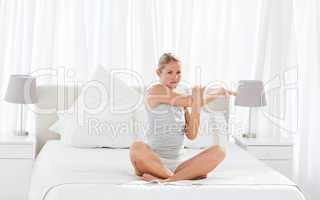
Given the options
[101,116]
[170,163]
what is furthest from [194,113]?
[101,116]

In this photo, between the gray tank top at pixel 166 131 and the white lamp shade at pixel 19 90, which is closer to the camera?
the gray tank top at pixel 166 131

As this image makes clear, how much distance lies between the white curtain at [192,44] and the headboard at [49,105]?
0.11 metres

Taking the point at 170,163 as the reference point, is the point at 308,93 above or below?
above

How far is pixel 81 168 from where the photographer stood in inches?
140

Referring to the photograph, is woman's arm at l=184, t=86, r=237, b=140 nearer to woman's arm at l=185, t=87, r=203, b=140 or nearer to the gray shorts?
woman's arm at l=185, t=87, r=203, b=140

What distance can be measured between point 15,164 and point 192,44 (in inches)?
64.2

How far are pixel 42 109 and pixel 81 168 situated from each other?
125 centimetres

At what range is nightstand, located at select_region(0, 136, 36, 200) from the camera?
→ 4281mm

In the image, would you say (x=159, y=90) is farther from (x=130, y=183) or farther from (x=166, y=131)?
(x=130, y=183)

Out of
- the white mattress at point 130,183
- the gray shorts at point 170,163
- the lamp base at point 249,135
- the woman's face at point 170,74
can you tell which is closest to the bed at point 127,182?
the white mattress at point 130,183

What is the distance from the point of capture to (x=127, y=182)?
3172 mm

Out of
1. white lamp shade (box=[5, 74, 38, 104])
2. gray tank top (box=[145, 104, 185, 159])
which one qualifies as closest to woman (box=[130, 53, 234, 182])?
gray tank top (box=[145, 104, 185, 159])

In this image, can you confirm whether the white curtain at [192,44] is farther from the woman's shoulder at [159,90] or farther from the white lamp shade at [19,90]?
the woman's shoulder at [159,90]

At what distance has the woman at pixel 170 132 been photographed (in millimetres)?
3326
